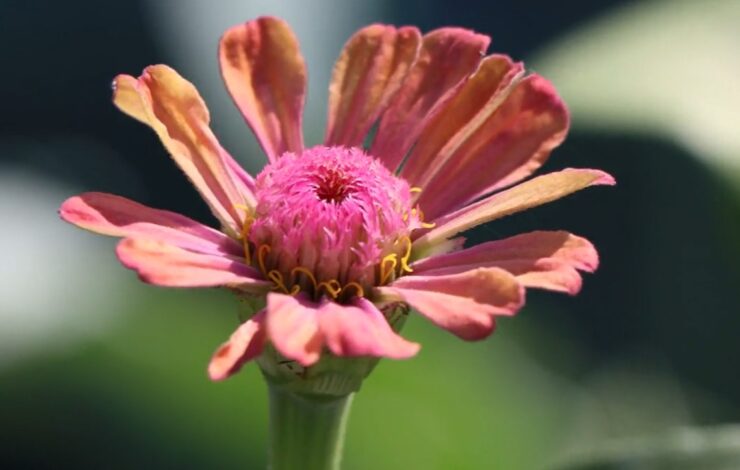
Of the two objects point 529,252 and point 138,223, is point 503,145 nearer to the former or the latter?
point 529,252

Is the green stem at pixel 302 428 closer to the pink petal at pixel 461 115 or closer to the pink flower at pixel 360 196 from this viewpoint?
the pink flower at pixel 360 196

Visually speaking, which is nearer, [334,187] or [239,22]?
[334,187]

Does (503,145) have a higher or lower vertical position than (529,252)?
higher

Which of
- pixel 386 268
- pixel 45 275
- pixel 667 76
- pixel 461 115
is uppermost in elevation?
pixel 667 76

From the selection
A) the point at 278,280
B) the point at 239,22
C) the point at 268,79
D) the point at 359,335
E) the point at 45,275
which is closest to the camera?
the point at 359,335

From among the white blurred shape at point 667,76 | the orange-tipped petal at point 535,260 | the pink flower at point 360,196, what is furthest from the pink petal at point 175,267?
the white blurred shape at point 667,76

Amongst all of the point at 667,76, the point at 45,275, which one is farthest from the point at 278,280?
the point at 667,76

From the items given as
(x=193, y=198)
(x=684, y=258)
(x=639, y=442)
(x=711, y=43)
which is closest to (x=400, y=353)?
(x=639, y=442)

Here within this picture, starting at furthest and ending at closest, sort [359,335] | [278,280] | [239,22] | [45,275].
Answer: [239,22] < [45,275] < [278,280] < [359,335]
